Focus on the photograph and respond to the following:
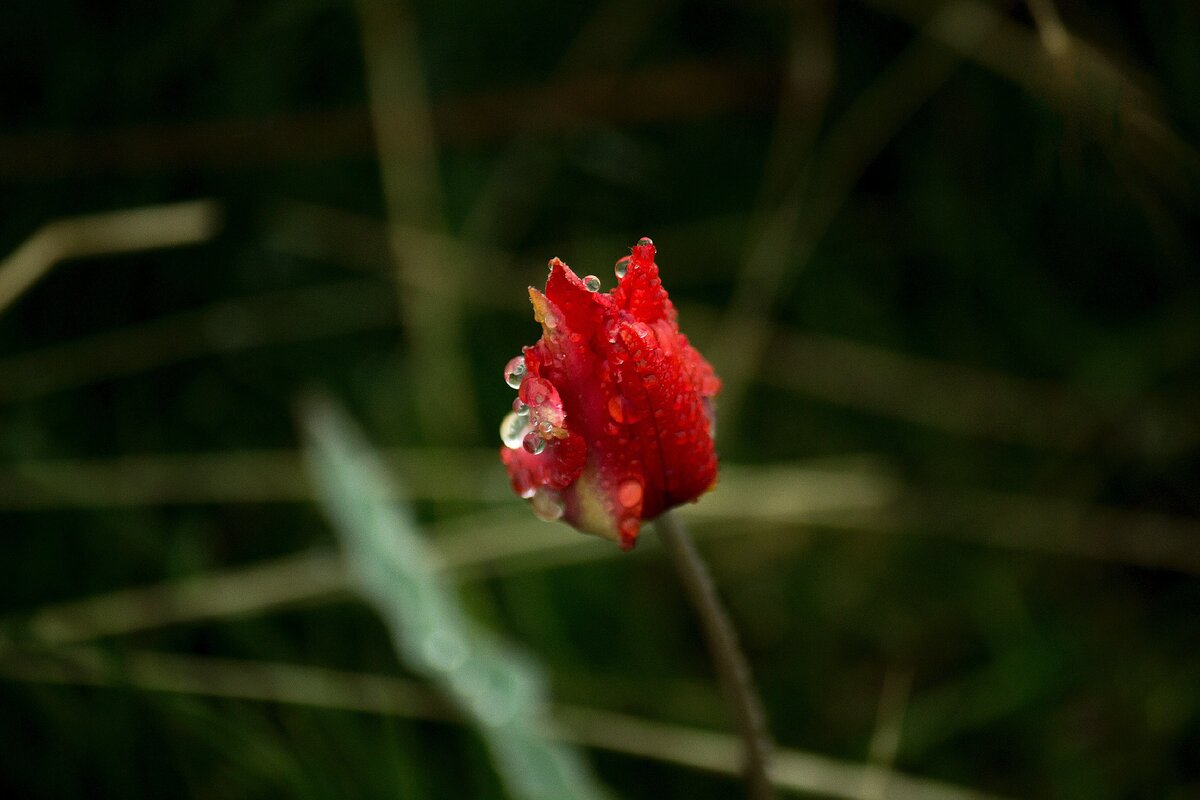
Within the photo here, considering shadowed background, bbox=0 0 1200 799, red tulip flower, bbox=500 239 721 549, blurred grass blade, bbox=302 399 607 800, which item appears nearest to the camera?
red tulip flower, bbox=500 239 721 549

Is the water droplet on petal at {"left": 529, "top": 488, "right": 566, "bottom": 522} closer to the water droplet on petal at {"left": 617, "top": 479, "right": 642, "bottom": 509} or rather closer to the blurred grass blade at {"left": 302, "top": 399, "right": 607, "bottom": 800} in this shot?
the water droplet on petal at {"left": 617, "top": 479, "right": 642, "bottom": 509}

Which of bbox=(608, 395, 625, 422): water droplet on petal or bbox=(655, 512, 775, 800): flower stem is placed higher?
bbox=(608, 395, 625, 422): water droplet on petal

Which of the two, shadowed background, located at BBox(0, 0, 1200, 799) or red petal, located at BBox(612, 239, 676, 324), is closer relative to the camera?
red petal, located at BBox(612, 239, 676, 324)

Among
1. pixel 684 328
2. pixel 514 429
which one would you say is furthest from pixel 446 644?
pixel 684 328

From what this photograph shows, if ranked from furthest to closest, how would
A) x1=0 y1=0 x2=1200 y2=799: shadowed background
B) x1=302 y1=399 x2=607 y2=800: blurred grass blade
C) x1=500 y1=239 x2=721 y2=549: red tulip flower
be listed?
x1=0 y1=0 x2=1200 y2=799: shadowed background, x1=302 y1=399 x2=607 y2=800: blurred grass blade, x1=500 y1=239 x2=721 y2=549: red tulip flower

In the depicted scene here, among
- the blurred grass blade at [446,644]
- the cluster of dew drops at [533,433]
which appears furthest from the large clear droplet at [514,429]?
the blurred grass blade at [446,644]

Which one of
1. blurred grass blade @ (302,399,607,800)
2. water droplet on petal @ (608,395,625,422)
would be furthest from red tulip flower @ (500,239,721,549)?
blurred grass blade @ (302,399,607,800)

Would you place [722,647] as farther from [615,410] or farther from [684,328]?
[684,328]
